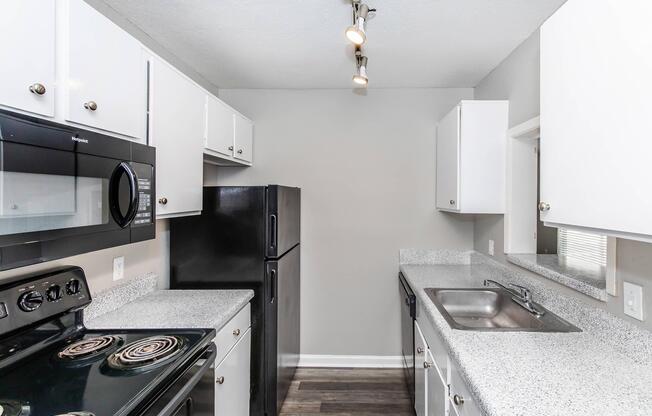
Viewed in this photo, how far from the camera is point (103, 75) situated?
3.94ft

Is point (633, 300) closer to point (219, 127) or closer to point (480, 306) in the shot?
point (480, 306)

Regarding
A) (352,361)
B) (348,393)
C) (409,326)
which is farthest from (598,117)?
(352,361)

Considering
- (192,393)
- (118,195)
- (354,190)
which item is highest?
(354,190)

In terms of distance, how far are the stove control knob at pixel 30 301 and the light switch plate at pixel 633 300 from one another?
7.21 feet

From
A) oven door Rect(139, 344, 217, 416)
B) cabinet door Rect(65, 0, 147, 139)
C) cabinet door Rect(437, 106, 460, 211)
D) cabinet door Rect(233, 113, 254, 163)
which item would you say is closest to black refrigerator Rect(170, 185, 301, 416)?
cabinet door Rect(233, 113, 254, 163)

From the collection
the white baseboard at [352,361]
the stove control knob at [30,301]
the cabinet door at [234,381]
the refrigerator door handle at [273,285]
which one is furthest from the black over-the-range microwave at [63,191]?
the white baseboard at [352,361]

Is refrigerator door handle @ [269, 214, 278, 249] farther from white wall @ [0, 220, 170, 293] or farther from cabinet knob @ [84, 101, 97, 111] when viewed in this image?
cabinet knob @ [84, 101, 97, 111]

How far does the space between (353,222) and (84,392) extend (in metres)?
2.22

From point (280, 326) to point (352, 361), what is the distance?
3.40 feet

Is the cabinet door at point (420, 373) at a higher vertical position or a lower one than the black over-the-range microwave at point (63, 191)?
lower

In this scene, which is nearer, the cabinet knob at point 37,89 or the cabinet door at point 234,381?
the cabinet knob at point 37,89

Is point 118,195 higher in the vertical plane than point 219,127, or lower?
lower

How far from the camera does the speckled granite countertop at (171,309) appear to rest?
147cm

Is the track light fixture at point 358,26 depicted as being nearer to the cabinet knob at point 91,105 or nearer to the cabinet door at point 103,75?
the cabinet door at point 103,75
